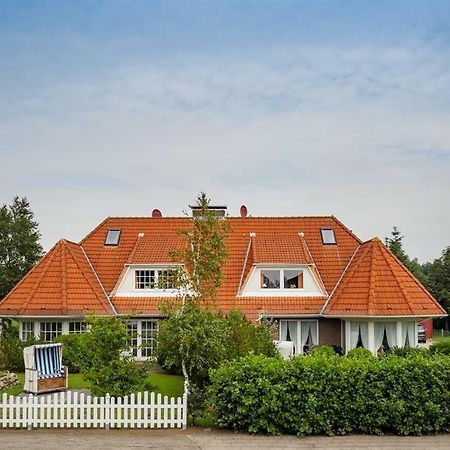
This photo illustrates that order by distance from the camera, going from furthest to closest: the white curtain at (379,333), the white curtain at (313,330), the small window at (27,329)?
the white curtain at (313,330), the small window at (27,329), the white curtain at (379,333)

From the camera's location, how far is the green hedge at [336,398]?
14867mm

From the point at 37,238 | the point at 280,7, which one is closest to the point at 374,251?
the point at 280,7

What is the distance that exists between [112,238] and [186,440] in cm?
2024

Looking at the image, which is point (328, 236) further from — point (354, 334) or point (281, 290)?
point (354, 334)

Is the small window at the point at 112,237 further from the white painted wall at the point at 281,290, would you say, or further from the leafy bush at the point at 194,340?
the leafy bush at the point at 194,340

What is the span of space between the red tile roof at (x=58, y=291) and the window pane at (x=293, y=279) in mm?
8623

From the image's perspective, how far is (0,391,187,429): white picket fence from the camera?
15234 mm

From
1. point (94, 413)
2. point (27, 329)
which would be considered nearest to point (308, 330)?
point (27, 329)

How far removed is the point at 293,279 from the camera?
29.7 m

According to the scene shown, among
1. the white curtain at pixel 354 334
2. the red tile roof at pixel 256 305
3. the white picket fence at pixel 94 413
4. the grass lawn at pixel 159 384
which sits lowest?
the grass lawn at pixel 159 384

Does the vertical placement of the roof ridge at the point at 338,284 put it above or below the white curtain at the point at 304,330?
above

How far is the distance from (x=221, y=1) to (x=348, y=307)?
14888mm

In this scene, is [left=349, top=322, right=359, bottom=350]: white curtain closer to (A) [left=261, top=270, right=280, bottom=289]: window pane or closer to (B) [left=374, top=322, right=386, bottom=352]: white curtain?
(B) [left=374, top=322, right=386, bottom=352]: white curtain

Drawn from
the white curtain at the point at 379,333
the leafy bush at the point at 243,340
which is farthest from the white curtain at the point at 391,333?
the leafy bush at the point at 243,340
